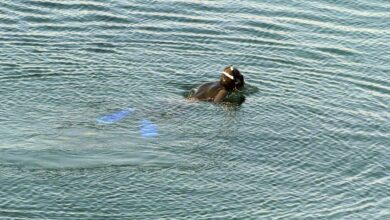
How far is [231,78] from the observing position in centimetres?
2998

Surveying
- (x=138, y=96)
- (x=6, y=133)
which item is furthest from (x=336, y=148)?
(x=6, y=133)

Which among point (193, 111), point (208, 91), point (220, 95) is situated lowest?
point (193, 111)

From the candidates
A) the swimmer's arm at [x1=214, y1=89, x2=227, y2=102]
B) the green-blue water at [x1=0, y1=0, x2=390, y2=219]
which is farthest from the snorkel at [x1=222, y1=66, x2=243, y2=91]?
the green-blue water at [x1=0, y1=0, x2=390, y2=219]

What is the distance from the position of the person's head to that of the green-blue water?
0.64 meters

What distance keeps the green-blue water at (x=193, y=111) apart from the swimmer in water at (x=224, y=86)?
0.48 m

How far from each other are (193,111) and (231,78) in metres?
1.58

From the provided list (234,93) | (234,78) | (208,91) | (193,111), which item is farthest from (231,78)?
(193,111)

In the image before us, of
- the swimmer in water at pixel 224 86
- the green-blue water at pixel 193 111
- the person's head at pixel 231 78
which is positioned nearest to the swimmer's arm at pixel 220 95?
the swimmer in water at pixel 224 86

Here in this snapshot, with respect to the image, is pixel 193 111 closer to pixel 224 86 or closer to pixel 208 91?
pixel 208 91

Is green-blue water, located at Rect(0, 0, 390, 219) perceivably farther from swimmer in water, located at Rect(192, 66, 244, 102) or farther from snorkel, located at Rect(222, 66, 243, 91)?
snorkel, located at Rect(222, 66, 243, 91)

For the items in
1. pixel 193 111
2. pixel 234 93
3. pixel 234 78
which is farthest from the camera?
pixel 234 93

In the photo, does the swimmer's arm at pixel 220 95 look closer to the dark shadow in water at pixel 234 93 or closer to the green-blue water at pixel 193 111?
the dark shadow in water at pixel 234 93

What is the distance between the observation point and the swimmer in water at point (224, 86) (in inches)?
1180

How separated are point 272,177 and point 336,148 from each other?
2.25 metres
